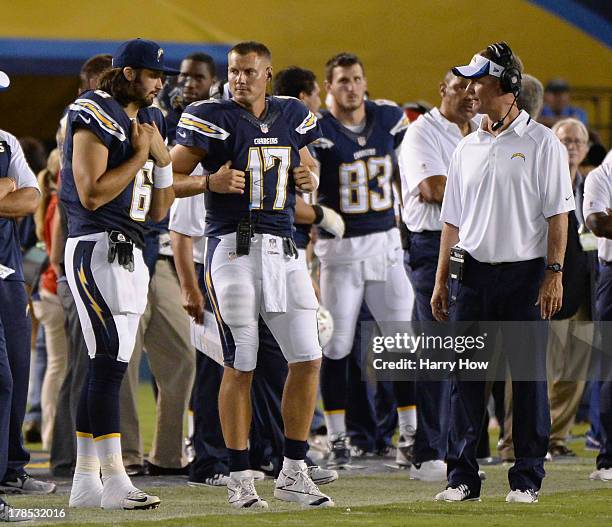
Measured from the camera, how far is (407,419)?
7277 mm

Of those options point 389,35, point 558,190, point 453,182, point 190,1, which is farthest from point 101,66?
point 389,35

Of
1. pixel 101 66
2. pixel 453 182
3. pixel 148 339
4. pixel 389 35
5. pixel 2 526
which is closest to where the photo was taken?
pixel 2 526

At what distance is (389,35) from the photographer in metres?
13.7

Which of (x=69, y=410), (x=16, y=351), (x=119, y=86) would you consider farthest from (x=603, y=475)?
(x=119, y=86)

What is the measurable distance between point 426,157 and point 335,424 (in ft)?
5.18

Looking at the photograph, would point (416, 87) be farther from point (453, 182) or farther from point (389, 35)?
point (453, 182)

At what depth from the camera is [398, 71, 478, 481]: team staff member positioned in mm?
6730

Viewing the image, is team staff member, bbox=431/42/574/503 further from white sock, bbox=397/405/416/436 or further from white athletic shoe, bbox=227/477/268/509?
white sock, bbox=397/405/416/436

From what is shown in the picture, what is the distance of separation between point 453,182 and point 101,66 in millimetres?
1883

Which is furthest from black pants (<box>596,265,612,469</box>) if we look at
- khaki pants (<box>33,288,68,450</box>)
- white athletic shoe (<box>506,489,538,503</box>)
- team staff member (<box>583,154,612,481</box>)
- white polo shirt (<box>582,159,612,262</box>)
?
khaki pants (<box>33,288,68,450</box>)

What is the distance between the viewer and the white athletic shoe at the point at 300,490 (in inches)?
216

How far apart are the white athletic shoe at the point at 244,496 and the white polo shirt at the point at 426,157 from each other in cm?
196

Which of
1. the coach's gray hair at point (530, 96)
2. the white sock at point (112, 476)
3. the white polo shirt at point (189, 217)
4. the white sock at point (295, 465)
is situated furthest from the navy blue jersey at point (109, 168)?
the coach's gray hair at point (530, 96)

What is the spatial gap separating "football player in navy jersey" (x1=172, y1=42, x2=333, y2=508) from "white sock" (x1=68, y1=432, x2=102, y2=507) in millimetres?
554
